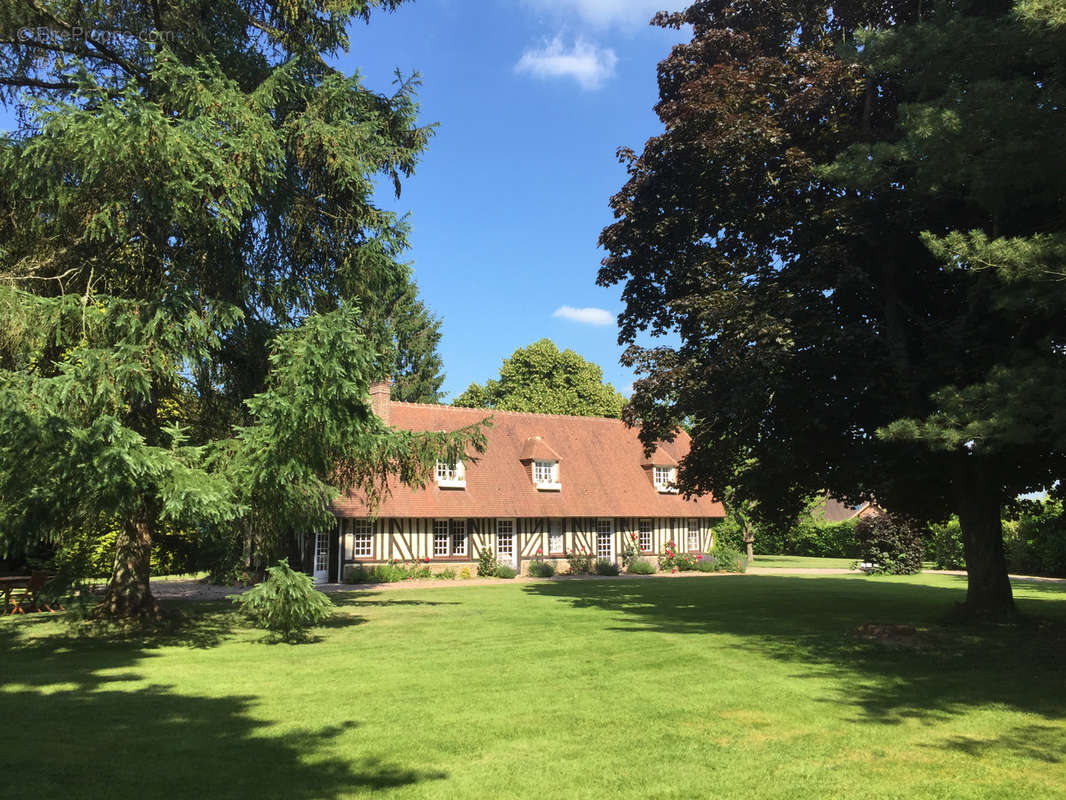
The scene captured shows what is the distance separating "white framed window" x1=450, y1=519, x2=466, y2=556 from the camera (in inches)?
1155

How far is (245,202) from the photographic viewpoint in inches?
505

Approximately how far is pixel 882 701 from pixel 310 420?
8.68 m

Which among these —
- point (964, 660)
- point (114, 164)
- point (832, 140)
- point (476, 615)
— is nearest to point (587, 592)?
point (476, 615)

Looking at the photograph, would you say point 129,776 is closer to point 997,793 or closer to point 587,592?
point 997,793

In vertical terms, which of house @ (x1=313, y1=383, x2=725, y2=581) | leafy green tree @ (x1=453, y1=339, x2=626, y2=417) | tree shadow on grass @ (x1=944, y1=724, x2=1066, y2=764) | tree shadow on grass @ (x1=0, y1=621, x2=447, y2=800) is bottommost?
tree shadow on grass @ (x1=944, y1=724, x2=1066, y2=764)

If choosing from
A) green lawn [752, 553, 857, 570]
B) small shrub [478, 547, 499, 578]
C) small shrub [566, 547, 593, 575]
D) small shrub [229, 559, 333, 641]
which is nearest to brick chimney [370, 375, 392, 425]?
small shrub [478, 547, 499, 578]

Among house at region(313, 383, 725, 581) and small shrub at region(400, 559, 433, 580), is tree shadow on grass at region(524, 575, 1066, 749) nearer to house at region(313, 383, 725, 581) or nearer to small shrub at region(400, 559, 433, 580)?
small shrub at region(400, 559, 433, 580)

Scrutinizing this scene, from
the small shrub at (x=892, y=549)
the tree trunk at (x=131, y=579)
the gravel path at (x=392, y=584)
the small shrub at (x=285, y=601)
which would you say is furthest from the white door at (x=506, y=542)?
the small shrub at (x=285, y=601)

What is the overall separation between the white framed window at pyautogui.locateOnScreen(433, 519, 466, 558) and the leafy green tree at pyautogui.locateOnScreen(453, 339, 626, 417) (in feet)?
77.3

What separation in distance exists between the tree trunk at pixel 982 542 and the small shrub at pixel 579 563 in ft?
59.3

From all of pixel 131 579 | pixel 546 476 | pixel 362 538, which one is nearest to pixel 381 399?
pixel 362 538

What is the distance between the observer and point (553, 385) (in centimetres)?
5419

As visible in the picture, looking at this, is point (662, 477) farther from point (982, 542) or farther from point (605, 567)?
point (982, 542)

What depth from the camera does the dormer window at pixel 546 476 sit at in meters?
31.7
